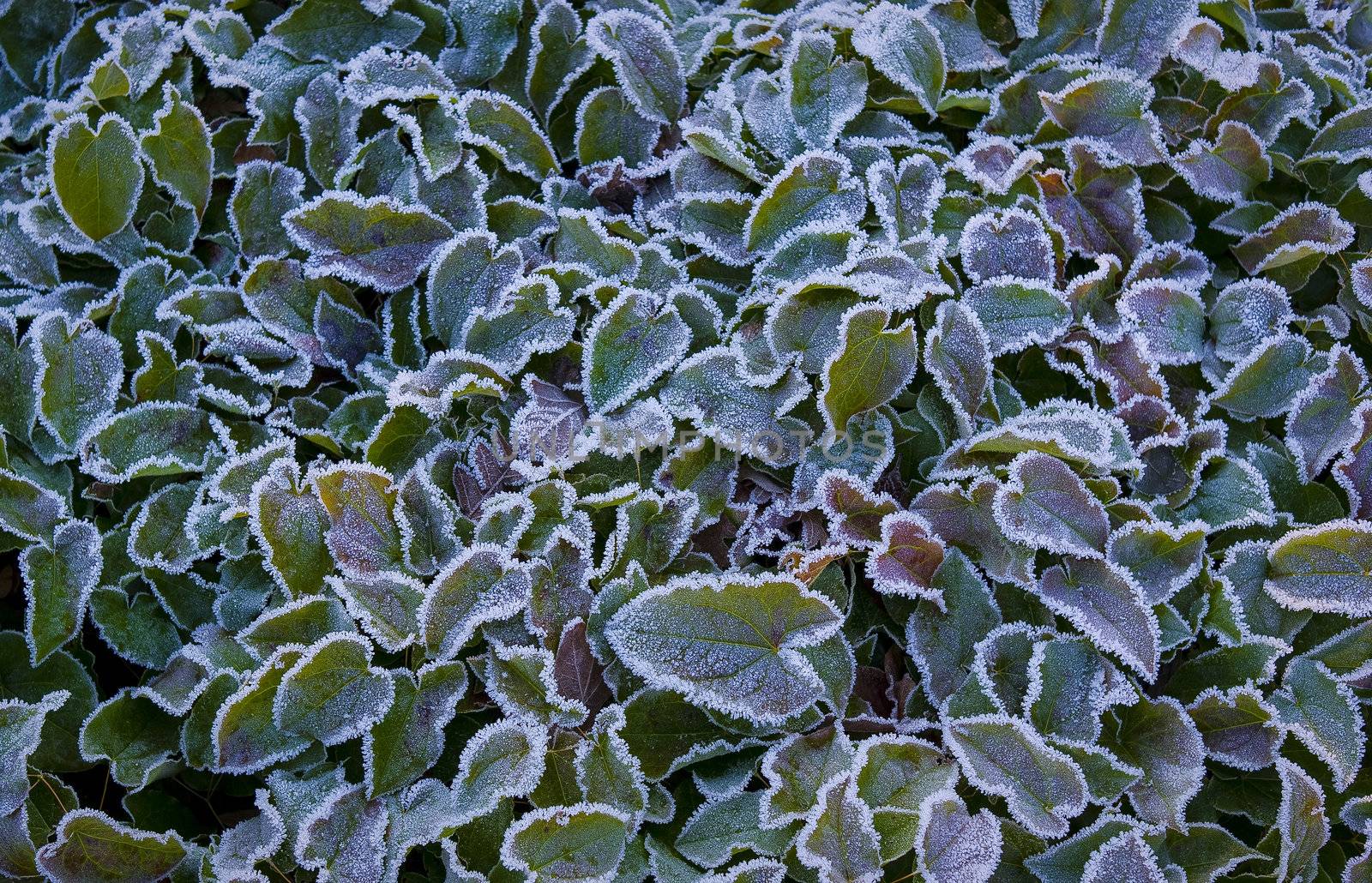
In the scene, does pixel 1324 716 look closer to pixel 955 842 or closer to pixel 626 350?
pixel 955 842

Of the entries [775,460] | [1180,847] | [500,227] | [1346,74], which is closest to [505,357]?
[500,227]

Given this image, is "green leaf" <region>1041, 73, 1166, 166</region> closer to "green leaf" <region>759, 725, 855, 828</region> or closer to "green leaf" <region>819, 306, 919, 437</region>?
"green leaf" <region>819, 306, 919, 437</region>

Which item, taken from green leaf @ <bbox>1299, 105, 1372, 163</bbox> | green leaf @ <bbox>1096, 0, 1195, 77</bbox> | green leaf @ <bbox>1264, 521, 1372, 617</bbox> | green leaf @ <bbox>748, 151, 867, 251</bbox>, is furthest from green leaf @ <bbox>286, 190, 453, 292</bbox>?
green leaf @ <bbox>1299, 105, 1372, 163</bbox>

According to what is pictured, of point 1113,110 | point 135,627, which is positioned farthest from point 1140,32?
point 135,627

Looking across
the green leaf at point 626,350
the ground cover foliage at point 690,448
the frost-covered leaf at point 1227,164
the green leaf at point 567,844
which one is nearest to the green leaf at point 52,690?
the ground cover foliage at point 690,448

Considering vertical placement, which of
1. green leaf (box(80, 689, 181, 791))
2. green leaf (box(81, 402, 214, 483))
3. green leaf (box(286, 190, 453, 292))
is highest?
green leaf (box(286, 190, 453, 292))

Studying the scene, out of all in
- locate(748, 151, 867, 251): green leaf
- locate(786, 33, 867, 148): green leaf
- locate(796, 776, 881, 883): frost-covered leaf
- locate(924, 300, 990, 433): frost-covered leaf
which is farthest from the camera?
locate(786, 33, 867, 148): green leaf

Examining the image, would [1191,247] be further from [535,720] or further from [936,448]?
[535,720]

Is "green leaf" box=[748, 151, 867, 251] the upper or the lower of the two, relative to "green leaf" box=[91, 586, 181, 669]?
upper
